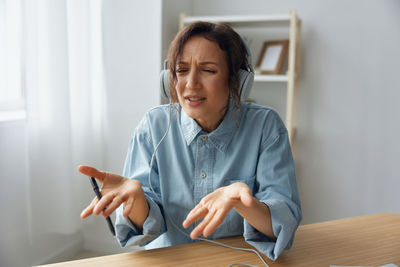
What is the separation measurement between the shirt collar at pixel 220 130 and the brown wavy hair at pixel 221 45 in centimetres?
5

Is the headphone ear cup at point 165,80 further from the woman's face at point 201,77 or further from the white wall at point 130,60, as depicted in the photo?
the white wall at point 130,60

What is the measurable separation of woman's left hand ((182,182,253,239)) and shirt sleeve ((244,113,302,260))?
0.13m

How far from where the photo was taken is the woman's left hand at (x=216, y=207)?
752 millimetres

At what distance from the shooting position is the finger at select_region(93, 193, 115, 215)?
81 cm

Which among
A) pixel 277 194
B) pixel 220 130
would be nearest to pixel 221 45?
pixel 220 130

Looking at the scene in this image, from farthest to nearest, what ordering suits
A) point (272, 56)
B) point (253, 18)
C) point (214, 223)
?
point (272, 56), point (253, 18), point (214, 223)

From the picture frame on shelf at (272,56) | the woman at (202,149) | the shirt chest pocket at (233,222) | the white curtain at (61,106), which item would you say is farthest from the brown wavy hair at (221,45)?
the picture frame on shelf at (272,56)

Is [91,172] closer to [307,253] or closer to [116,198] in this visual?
[116,198]

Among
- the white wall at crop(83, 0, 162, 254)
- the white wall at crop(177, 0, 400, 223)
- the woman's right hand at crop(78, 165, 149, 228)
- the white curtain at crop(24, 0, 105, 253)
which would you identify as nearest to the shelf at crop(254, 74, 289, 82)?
the white wall at crop(177, 0, 400, 223)

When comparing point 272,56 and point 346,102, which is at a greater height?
point 272,56

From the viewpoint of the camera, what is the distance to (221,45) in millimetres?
1083

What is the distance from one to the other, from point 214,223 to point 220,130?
43 cm

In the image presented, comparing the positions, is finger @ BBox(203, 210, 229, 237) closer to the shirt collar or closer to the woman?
the woman

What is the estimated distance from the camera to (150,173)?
1.13 metres
